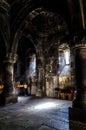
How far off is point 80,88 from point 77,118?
927mm

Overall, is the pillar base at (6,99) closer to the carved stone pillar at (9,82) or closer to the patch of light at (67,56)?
the carved stone pillar at (9,82)

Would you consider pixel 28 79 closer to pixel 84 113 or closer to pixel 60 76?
pixel 60 76

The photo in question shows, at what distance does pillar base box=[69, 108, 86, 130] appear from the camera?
455cm

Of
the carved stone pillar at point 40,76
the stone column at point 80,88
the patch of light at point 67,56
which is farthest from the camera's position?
the carved stone pillar at point 40,76

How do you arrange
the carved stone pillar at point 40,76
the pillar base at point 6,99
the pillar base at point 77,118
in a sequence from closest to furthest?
the pillar base at point 77,118, the pillar base at point 6,99, the carved stone pillar at point 40,76

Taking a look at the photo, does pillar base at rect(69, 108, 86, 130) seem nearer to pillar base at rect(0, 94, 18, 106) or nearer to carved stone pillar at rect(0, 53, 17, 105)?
pillar base at rect(0, 94, 18, 106)

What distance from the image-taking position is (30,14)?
839 cm

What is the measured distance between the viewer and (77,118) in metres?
4.80

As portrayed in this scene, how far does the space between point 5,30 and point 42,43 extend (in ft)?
16.7

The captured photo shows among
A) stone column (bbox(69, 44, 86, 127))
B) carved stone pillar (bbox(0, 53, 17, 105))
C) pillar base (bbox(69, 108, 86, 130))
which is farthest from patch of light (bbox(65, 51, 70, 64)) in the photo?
pillar base (bbox(69, 108, 86, 130))

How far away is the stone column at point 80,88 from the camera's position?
15.7 feet

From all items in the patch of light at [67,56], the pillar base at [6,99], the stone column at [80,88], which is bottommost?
the pillar base at [6,99]

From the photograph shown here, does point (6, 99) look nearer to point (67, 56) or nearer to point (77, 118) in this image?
point (77, 118)

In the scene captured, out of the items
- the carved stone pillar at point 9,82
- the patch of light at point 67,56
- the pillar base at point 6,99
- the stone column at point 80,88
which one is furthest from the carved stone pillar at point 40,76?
the stone column at point 80,88
